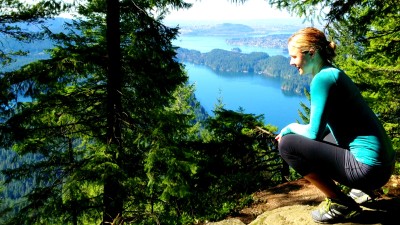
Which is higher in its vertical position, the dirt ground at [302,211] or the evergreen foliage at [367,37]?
the evergreen foliage at [367,37]

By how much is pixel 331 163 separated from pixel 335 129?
0.35m

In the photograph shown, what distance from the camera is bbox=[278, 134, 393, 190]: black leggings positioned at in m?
2.59

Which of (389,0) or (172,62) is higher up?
(389,0)

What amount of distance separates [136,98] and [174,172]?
9.15ft

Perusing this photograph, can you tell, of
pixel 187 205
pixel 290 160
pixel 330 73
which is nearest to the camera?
pixel 330 73

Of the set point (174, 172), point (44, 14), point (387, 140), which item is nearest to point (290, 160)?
point (387, 140)

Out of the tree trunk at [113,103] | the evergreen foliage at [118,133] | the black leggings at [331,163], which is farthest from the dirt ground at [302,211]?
the tree trunk at [113,103]

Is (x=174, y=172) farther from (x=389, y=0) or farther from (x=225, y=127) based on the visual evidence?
(x=389, y=0)

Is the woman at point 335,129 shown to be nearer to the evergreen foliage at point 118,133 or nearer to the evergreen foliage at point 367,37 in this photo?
the evergreen foliage at point 118,133

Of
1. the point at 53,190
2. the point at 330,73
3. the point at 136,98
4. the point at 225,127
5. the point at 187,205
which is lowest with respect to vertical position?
the point at 187,205

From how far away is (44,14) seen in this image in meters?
8.80

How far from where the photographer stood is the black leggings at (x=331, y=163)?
2.59m

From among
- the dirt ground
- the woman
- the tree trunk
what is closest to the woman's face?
the woman

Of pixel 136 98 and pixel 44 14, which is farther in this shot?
pixel 44 14
